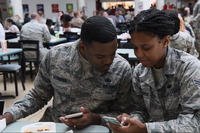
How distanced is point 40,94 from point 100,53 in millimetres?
549

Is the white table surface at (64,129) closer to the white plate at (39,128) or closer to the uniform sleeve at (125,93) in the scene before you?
the white plate at (39,128)

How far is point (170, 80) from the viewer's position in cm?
175

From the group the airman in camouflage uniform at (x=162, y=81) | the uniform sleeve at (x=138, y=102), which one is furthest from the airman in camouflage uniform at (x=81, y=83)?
the airman in camouflage uniform at (x=162, y=81)

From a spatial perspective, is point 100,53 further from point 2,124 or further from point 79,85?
point 2,124

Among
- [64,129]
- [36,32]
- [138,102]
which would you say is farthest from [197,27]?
[64,129]

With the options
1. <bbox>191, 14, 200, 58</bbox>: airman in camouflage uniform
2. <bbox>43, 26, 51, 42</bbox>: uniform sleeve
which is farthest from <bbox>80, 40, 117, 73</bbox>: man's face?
<bbox>43, 26, 51, 42</bbox>: uniform sleeve

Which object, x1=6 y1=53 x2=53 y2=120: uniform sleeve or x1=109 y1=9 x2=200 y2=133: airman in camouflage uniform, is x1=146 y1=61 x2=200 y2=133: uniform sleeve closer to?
x1=109 y1=9 x2=200 y2=133: airman in camouflage uniform

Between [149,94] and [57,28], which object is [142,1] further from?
[149,94]

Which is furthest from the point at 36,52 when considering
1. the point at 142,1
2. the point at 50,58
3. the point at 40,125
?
the point at 40,125

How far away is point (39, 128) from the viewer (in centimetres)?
170

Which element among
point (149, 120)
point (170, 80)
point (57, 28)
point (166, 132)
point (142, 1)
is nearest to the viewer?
point (166, 132)

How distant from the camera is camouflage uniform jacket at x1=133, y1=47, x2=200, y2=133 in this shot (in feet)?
5.34

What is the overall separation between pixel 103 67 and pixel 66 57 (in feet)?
0.82

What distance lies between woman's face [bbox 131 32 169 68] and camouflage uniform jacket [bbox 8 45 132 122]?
356mm
